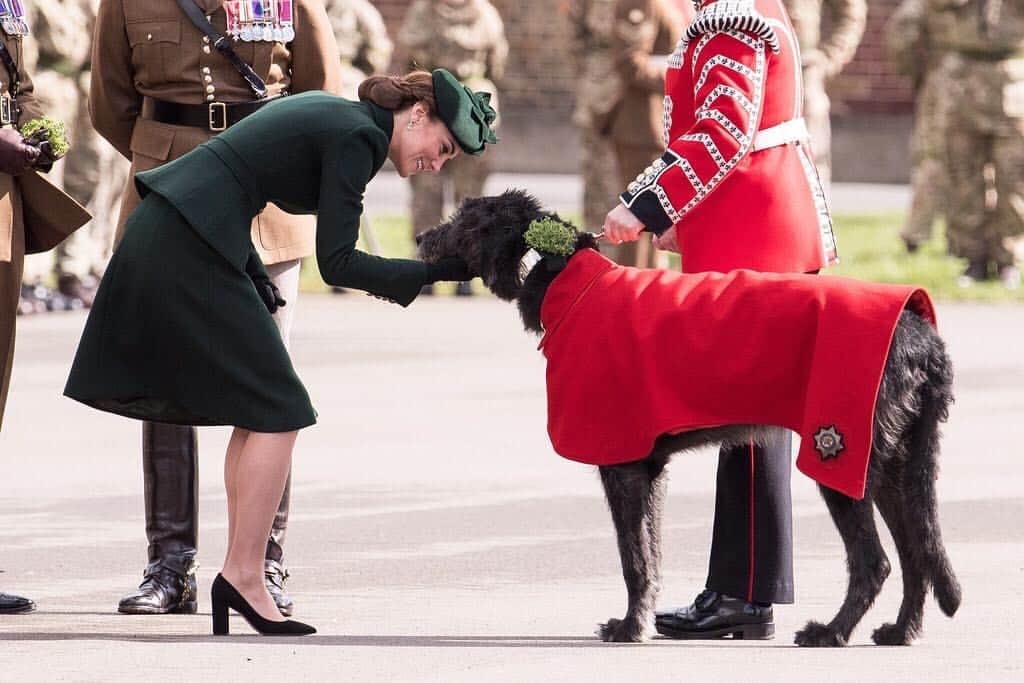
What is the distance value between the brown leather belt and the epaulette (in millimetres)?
1371

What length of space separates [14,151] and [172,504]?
1.16 m

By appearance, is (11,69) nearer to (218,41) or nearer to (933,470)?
(218,41)

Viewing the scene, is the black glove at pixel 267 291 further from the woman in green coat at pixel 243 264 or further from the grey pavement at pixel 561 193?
the grey pavement at pixel 561 193

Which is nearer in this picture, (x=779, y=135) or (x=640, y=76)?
(x=779, y=135)

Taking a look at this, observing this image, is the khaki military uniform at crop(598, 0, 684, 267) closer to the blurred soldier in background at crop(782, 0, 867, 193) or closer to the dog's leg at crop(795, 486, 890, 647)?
the blurred soldier in background at crop(782, 0, 867, 193)

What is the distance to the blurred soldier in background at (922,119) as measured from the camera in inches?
744

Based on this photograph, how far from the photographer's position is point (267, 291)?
645 centimetres

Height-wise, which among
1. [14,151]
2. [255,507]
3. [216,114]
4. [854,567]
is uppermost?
[216,114]

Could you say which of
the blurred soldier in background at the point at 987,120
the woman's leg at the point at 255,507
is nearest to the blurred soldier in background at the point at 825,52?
the blurred soldier in background at the point at 987,120

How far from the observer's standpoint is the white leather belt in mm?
6430

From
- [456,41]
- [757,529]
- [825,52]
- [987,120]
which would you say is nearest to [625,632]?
[757,529]

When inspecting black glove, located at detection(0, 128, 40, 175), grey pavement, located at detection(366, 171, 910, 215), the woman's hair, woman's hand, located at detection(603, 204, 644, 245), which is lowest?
grey pavement, located at detection(366, 171, 910, 215)

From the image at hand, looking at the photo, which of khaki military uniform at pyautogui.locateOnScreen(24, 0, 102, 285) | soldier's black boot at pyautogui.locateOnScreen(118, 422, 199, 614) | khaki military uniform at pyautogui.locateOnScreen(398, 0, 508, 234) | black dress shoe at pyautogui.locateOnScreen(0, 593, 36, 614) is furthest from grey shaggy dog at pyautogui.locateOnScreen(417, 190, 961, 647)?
khaki military uniform at pyautogui.locateOnScreen(398, 0, 508, 234)

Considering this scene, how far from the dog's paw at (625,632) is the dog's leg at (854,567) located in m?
0.45
